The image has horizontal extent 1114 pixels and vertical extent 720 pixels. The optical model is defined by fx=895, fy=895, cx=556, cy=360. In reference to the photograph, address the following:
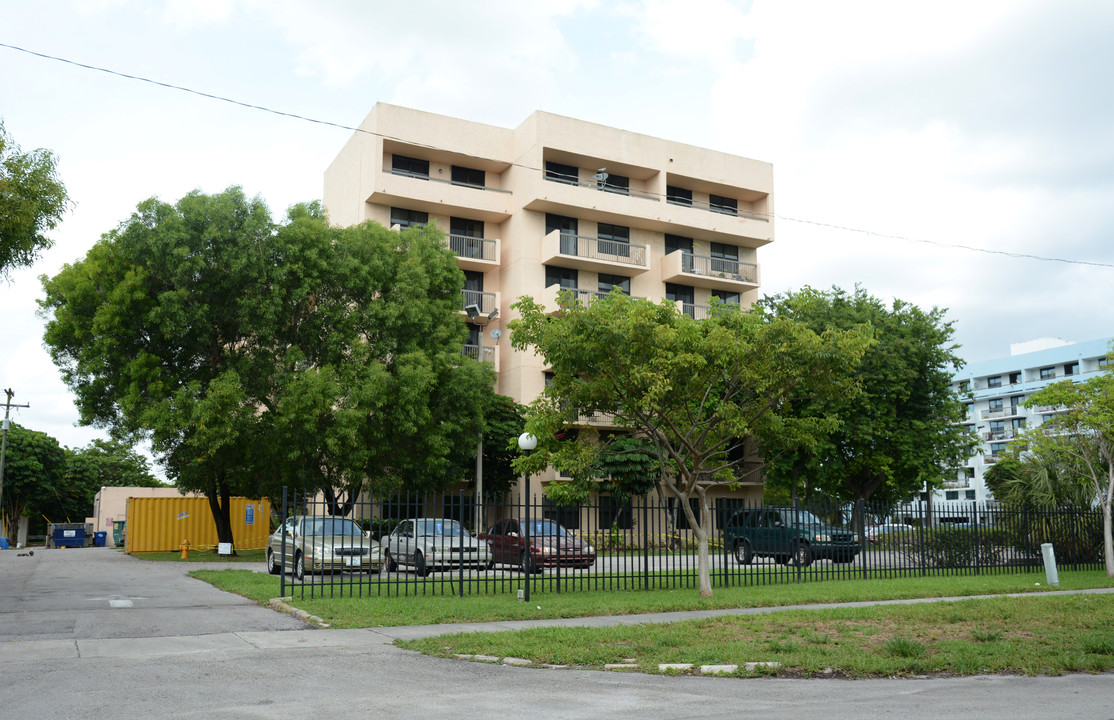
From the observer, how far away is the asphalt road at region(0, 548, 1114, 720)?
7.15 m

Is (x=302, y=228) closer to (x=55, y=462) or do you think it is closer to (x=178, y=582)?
Result: (x=178, y=582)

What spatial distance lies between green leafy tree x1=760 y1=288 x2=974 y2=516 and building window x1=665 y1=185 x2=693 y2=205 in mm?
7869

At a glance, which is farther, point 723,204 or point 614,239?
point 723,204

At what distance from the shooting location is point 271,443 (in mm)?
29062

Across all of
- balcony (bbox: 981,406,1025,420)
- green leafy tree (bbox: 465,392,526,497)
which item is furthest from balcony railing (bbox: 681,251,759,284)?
balcony (bbox: 981,406,1025,420)

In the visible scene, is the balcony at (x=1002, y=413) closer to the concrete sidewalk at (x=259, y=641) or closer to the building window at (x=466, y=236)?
the building window at (x=466, y=236)

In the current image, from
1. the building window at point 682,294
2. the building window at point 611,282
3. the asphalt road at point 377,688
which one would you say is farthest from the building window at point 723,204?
the asphalt road at point 377,688

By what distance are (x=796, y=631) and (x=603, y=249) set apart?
31.8 meters

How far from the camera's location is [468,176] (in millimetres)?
41750

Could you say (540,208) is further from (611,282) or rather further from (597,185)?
(611,282)

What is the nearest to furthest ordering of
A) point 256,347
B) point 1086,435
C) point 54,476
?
point 1086,435 → point 256,347 → point 54,476

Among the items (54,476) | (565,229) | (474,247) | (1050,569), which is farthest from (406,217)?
(54,476)

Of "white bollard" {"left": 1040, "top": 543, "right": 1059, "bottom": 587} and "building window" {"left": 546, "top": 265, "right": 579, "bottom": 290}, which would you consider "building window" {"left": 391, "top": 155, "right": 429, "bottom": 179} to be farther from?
"white bollard" {"left": 1040, "top": 543, "right": 1059, "bottom": 587}

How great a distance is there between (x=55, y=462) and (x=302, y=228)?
5072 centimetres
